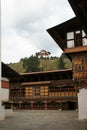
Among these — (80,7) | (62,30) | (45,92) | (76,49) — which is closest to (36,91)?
(45,92)

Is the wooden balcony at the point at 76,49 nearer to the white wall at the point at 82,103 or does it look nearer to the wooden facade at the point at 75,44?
the wooden facade at the point at 75,44

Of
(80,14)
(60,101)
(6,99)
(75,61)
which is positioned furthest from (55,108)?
(80,14)

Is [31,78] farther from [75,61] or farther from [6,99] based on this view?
[75,61]

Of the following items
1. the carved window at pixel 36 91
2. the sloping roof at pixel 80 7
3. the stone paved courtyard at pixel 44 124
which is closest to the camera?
the sloping roof at pixel 80 7

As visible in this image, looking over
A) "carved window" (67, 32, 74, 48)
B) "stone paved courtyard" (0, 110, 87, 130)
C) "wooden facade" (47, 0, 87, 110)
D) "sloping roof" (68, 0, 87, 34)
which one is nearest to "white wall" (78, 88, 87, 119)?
"wooden facade" (47, 0, 87, 110)

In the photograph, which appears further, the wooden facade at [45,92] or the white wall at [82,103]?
the wooden facade at [45,92]

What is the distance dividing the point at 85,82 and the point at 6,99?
10.4m

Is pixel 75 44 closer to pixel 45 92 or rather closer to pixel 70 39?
pixel 70 39

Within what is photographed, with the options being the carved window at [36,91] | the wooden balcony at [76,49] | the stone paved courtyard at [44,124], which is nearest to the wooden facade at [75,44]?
the wooden balcony at [76,49]

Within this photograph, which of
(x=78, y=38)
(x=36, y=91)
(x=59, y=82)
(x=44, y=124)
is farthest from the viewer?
(x=36, y=91)

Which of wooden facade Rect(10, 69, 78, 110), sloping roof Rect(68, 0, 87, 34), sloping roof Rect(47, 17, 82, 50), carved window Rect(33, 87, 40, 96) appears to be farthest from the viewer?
carved window Rect(33, 87, 40, 96)

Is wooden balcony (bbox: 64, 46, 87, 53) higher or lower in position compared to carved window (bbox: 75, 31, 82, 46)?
lower

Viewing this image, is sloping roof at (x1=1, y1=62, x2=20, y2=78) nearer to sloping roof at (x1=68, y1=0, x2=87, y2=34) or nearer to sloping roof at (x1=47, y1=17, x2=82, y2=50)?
sloping roof at (x1=47, y1=17, x2=82, y2=50)

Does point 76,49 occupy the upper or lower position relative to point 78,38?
lower
